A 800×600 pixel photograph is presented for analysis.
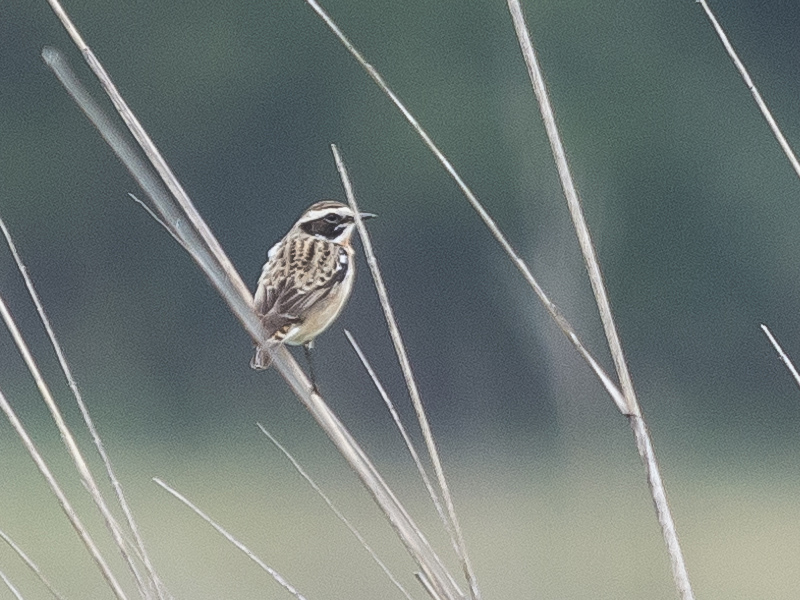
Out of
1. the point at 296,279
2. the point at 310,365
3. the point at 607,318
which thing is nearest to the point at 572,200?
the point at 607,318

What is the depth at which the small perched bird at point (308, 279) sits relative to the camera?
3352 millimetres

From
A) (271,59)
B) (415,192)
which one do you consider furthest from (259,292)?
(271,59)

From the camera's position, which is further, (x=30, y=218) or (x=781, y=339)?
(x=30, y=218)

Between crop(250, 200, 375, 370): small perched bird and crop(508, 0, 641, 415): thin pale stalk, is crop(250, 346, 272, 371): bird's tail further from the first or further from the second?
crop(508, 0, 641, 415): thin pale stalk

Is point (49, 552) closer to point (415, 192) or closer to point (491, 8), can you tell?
point (415, 192)

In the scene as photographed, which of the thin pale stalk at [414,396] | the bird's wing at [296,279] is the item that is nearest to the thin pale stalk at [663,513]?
the thin pale stalk at [414,396]

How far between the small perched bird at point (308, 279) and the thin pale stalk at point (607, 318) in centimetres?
119

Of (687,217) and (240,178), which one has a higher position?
(240,178)

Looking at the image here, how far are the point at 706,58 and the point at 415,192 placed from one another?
308 cm

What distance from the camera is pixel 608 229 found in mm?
14078

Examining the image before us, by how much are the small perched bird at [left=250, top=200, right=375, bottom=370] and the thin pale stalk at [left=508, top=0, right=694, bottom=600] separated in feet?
3.90

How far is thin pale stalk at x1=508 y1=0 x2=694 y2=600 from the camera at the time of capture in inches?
77.6

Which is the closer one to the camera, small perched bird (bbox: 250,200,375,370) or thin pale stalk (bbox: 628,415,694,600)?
thin pale stalk (bbox: 628,415,694,600)

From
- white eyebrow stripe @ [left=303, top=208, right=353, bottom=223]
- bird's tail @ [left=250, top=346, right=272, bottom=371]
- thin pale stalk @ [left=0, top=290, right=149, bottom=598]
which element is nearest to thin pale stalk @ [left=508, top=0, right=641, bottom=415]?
thin pale stalk @ [left=0, top=290, right=149, bottom=598]
